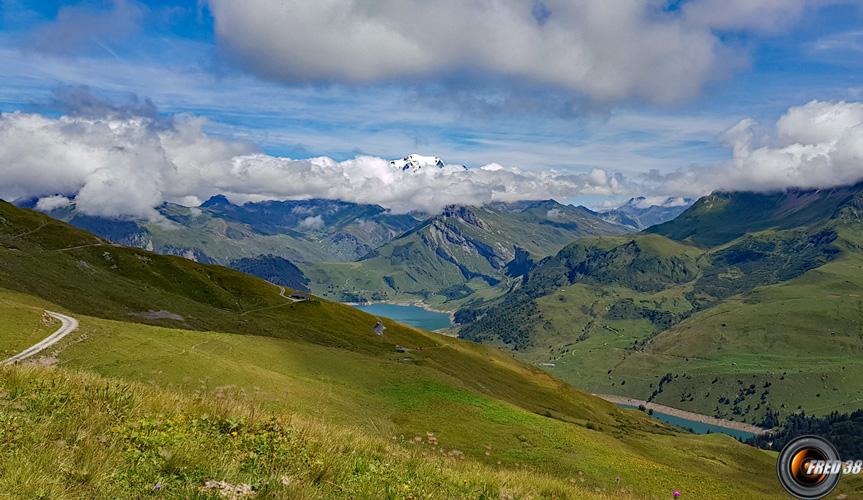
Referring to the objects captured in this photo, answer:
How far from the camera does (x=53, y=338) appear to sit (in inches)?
1681

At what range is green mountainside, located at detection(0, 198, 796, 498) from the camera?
28.8 ft

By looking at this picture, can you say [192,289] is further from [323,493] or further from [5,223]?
[323,493]

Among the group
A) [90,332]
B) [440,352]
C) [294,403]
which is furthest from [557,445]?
[440,352]

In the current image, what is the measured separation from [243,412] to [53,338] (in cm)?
4105

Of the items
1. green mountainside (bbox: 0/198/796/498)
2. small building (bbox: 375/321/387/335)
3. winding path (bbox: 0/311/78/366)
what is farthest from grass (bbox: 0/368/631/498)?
small building (bbox: 375/321/387/335)

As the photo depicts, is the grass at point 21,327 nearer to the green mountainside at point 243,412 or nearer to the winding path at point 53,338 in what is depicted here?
the green mountainside at point 243,412

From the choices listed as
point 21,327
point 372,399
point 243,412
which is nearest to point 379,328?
point 372,399

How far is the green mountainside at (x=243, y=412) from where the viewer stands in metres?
8.77

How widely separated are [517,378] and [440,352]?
23.1 m

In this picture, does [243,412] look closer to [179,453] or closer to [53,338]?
[179,453]

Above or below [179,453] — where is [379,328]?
below

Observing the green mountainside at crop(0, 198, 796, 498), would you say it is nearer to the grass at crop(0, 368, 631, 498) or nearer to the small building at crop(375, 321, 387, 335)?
the grass at crop(0, 368, 631, 498)

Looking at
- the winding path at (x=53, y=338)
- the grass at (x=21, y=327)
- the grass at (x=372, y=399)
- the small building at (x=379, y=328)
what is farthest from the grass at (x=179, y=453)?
the small building at (x=379, y=328)

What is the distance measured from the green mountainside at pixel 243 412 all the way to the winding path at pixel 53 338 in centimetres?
101
